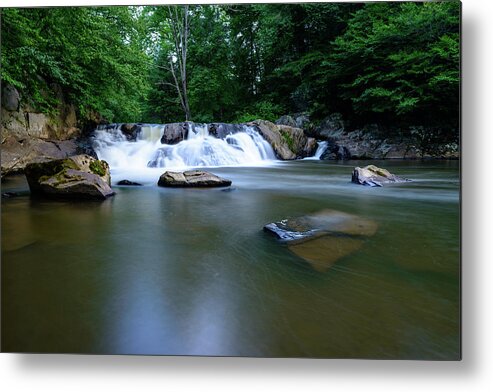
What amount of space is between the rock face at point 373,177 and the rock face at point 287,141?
3.85m

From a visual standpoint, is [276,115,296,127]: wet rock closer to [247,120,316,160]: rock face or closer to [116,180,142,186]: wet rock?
[247,120,316,160]: rock face

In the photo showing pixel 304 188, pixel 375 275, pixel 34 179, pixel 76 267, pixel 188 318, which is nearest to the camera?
pixel 188 318

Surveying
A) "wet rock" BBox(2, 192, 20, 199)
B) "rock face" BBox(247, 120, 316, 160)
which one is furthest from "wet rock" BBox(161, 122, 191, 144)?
"wet rock" BBox(2, 192, 20, 199)

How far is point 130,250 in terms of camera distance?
6.26 ft

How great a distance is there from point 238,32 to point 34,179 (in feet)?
7.71

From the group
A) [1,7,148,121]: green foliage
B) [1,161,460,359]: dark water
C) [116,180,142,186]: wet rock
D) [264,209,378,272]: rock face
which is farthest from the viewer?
[116,180,142,186]: wet rock

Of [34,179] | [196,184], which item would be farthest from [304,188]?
[34,179]

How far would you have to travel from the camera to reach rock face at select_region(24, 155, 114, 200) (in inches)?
123

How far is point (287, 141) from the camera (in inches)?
301

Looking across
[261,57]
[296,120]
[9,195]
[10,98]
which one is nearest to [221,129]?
[296,120]

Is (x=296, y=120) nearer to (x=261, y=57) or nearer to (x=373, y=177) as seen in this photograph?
(x=261, y=57)

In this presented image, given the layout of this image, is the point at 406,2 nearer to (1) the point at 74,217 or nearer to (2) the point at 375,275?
(2) the point at 375,275

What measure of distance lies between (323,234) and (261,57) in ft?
7.83

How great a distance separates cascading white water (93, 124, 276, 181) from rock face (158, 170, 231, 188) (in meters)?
1.81
